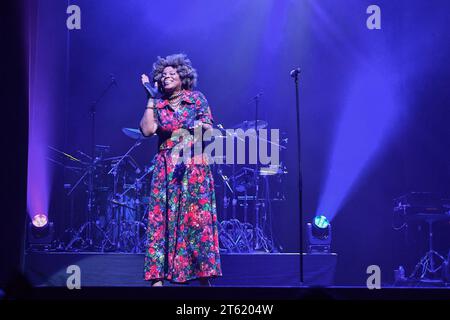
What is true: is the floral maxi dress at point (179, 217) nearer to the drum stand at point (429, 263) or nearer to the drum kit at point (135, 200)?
the drum kit at point (135, 200)

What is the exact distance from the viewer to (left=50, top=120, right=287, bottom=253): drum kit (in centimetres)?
718

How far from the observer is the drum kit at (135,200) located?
23.5 feet

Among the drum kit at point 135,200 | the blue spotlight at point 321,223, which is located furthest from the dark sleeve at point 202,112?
the drum kit at point 135,200

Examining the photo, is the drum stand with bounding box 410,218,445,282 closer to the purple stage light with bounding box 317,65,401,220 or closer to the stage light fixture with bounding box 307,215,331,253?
the stage light fixture with bounding box 307,215,331,253

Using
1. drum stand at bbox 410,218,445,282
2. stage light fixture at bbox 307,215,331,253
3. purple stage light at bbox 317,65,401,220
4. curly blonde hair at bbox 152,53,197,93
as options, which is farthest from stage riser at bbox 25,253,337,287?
purple stage light at bbox 317,65,401,220

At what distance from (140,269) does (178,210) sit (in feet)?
5.04

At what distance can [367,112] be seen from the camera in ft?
26.5

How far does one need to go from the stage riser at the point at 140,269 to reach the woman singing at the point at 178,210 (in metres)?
1.33

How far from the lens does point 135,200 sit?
757 centimetres

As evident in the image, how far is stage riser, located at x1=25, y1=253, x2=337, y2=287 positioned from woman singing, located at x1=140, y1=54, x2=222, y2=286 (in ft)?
4.37

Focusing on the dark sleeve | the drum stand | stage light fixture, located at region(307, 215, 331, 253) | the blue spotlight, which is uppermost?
the dark sleeve
